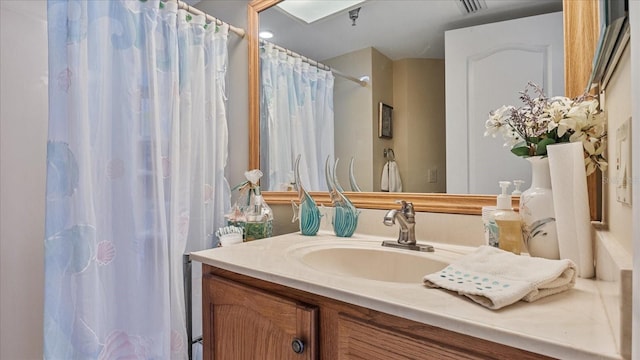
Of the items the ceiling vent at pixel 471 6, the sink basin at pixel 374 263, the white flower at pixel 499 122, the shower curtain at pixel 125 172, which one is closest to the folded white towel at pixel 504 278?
the sink basin at pixel 374 263

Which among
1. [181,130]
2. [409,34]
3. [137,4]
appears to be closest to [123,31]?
[137,4]

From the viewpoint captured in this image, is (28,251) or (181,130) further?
(181,130)

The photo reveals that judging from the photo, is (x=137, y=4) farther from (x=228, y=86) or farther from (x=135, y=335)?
(x=135, y=335)

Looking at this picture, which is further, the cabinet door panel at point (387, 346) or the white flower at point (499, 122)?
the white flower at point (499, 122)

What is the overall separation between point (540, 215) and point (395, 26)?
80cm

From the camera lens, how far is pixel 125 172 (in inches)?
47.7

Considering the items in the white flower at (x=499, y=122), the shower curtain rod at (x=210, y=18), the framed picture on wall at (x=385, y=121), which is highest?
the shower curtain rod at (x=210, y=18)

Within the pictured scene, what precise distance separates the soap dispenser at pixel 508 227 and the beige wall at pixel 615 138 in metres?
0.17

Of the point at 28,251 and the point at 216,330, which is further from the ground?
the point at 28,251

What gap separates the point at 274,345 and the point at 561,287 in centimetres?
59

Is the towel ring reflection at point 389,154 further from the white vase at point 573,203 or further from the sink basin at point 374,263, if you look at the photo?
the white vase at point 573,203

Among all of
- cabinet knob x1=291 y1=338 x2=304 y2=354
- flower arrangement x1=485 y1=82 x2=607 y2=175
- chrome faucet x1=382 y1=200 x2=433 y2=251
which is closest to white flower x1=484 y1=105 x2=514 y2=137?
flower arrangement x1=485 y1=82 x2=607 y2=175

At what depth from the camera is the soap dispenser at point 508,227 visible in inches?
31.8

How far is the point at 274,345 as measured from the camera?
30.0 inches
